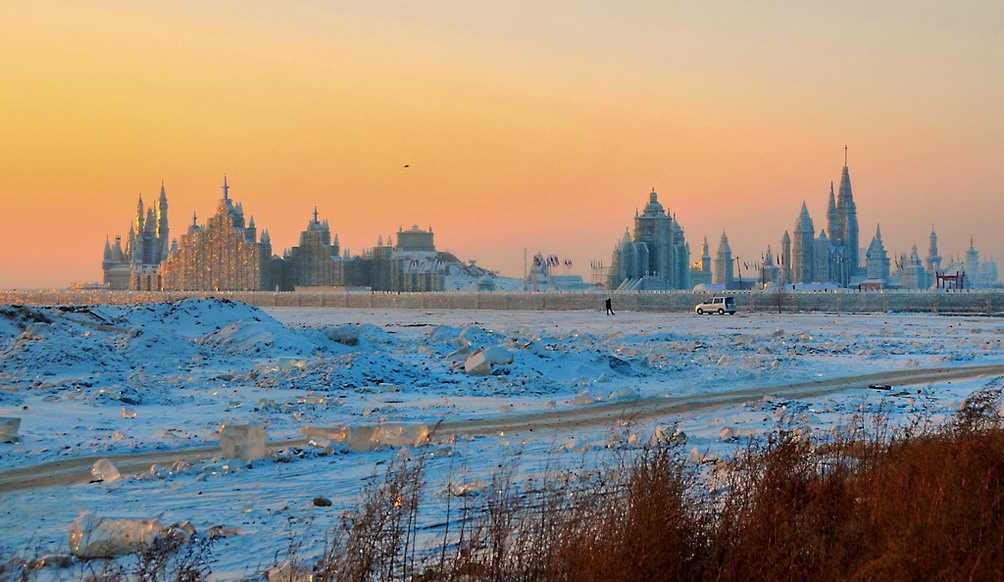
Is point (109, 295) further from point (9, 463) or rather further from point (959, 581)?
point (959, 581)

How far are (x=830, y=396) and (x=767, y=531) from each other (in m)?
11.5

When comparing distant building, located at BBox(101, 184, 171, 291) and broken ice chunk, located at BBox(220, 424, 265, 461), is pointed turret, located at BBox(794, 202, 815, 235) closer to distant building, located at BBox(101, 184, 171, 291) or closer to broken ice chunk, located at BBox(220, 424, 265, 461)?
distant building, located at BBox(101, 184, 171, 291)

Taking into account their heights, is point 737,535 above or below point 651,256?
below

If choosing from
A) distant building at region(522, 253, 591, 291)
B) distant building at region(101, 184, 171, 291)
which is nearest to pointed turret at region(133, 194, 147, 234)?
distant building at region(101, 184, 171, 291)

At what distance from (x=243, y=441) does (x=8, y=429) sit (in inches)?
146

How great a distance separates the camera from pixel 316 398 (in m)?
17.1

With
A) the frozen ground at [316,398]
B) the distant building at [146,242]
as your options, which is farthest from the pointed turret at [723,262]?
the frozen ground at [316,398]

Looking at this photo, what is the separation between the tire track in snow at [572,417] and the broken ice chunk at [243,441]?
49 cm

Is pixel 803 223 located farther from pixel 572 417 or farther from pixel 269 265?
pixel 572 417

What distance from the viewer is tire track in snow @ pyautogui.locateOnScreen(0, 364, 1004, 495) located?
419 inches

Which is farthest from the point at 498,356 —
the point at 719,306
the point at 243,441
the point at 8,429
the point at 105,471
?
the point at 719,306

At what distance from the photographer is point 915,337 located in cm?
3588

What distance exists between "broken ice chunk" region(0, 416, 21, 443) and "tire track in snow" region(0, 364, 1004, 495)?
1601mm

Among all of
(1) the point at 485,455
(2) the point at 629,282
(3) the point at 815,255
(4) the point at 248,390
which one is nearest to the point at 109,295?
(2) the point at 629,282
